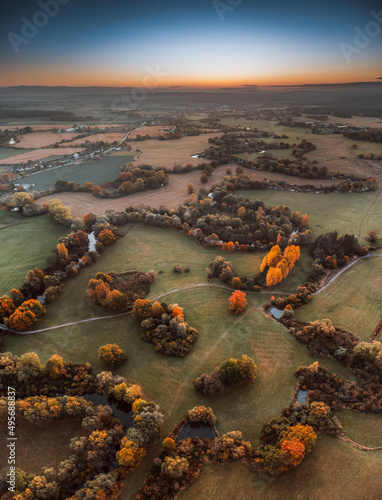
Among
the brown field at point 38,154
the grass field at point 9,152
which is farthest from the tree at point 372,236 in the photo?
the grass field at point 9,152

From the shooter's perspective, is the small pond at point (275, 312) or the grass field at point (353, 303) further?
the small pond at point (275, 312)

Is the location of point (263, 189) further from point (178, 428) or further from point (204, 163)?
point (178, 428)

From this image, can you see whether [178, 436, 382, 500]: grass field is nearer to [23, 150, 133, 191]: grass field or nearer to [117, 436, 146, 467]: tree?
[117, 436, 146, 467]: tree

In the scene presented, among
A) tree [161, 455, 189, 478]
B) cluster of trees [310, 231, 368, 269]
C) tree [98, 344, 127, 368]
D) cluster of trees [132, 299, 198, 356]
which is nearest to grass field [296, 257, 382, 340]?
cluster of trees [310, 231, 368, 269]

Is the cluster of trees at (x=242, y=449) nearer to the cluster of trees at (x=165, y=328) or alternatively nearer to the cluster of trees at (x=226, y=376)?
the cluster of trees at (x=226, y=376)

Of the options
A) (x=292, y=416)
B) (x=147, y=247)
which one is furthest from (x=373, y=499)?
(x=147, y=247)

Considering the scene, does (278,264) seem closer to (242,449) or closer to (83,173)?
(242,449)
